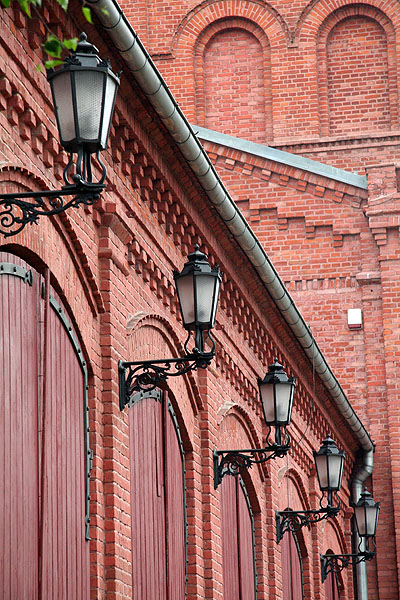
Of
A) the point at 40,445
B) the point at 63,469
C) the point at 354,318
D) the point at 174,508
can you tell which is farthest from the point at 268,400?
the point at 354,318

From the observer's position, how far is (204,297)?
8.86 metres

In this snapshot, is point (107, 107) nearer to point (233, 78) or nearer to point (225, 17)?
point (233, 78)

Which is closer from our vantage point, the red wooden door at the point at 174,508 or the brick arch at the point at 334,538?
the red wooden door at the point at 174,508

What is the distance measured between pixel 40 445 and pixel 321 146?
57.6ft

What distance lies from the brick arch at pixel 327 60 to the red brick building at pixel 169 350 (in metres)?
2.80

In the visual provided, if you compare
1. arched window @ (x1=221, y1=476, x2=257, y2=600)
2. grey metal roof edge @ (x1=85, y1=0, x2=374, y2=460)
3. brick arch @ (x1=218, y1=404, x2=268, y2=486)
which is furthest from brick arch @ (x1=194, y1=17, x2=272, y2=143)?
arched window @ (x1=221, y1=476, x2=257, y2=600)

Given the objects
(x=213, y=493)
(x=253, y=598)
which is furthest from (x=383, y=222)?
(x=213, y=493)

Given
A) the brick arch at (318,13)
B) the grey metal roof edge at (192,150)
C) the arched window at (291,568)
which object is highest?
the brick arch at (318,13)

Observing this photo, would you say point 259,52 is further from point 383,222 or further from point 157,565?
point 157,565

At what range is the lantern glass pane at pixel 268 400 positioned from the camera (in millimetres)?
12041

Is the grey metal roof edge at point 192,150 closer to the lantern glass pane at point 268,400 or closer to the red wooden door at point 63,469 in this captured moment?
the lantern glass pane at point 268,400

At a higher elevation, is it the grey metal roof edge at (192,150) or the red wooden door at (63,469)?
the grey metal roof edge at (192,150)

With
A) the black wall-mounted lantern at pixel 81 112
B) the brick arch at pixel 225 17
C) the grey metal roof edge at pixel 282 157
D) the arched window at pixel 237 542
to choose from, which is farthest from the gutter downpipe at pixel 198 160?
the brick arch at pixel 225 17

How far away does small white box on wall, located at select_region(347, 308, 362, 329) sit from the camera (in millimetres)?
21734
